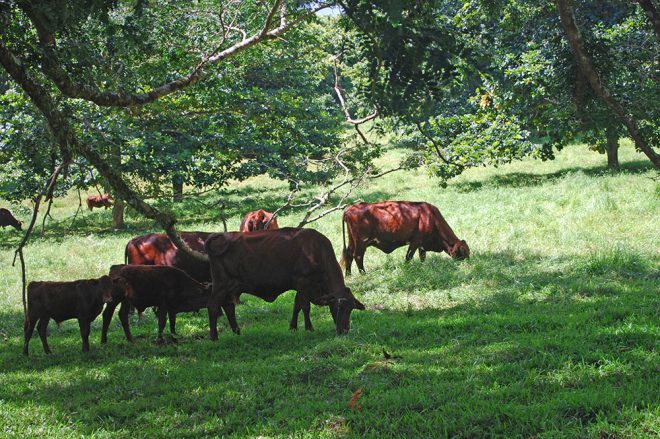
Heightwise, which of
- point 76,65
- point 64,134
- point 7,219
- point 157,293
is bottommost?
point 157,293

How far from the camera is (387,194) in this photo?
87.2 feet

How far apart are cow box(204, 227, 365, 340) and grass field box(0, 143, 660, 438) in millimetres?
637

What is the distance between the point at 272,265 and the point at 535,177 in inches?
722

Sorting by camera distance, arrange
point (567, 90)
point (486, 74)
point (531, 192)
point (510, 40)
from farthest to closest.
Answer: point (510, 40) → point (531, 192) → point (567, 90) → point (486, 74)

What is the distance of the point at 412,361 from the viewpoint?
25.3 ft

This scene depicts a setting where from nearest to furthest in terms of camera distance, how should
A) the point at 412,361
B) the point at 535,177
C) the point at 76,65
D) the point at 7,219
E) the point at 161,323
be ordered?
the point at 412,361 → the point at 76,65 → the point at 161,323 → the point at 535,177 → the point at 7,219

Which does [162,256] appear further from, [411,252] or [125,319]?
[411,252]

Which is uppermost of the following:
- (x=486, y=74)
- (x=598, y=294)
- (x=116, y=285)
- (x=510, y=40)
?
(x=510, y=40)

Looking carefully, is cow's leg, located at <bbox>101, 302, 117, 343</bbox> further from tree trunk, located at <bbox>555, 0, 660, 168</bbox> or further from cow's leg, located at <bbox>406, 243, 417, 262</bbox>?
tree trunk, located at <bbox>555, 0, 660, 168</bbox>

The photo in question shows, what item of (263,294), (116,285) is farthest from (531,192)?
(116,285)

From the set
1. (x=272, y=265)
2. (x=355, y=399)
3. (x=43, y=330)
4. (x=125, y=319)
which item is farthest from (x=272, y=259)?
(x=355, y=399)

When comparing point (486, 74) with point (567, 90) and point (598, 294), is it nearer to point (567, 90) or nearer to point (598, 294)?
point (598, 294)

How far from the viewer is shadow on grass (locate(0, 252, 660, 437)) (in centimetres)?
594

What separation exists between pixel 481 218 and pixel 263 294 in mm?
9693
